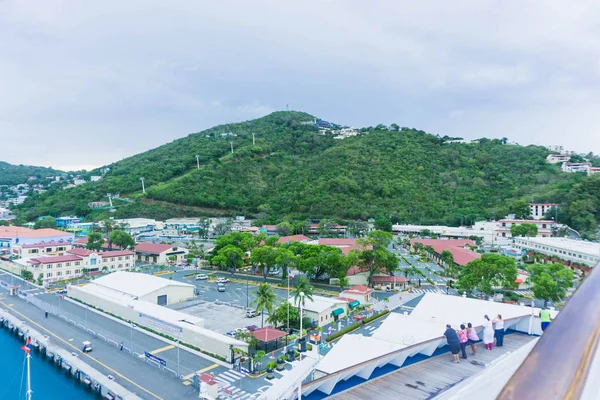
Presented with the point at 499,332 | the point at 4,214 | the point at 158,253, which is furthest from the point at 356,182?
the point at 4,214

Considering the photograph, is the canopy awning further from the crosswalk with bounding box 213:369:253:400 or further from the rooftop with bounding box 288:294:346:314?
the crosswalk with bounding box 213:369:253:400

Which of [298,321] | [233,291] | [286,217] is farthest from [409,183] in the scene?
[298,321]

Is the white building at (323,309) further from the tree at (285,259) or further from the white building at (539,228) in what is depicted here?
the white building at (539,228)

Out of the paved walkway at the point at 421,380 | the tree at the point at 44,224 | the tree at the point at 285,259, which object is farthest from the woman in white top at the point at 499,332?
the tree at the point at 44,224

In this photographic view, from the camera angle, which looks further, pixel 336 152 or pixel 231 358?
pixel 336 152

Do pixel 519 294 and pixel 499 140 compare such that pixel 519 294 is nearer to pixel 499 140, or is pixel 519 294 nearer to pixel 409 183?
pixel 409 183

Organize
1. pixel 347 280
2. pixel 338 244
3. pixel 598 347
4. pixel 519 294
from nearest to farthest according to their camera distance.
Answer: pixel 598 347 < pixel 519 294 < pixel 347 280 < pixel 338 244
